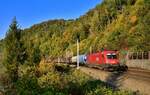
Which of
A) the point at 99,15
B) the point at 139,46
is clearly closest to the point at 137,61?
the point at 139,46

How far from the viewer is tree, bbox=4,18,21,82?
38838 millimetres

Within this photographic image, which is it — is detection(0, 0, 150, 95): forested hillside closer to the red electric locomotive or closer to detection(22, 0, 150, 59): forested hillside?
detection(22, 0, 150, 59): forested hillside

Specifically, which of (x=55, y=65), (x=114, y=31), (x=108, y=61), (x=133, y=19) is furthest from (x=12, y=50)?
(x=133, y=19)

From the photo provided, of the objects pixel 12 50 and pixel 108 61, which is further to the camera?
pixel 108 61

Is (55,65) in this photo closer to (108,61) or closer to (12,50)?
(108,61)

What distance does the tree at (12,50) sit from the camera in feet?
127

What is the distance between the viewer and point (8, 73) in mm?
38188

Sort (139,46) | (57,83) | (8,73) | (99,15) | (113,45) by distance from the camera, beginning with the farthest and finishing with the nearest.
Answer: (99,15) → (113,45) → (139,46) → (8,73) → (57,83)

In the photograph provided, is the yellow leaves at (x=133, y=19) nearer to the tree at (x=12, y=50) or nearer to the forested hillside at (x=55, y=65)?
the forested hillside at (x=55, y=65)

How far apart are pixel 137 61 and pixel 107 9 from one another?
9213 centimetres

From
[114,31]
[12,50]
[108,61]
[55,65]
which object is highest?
[114,31]

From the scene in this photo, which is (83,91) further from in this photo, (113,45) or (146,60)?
(113,45)

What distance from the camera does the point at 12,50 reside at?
131 feet

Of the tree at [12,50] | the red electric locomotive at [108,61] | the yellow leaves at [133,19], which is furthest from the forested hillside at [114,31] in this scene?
the red electric locomotive at [108,61]
